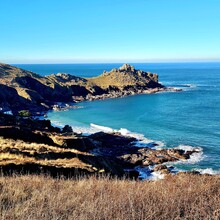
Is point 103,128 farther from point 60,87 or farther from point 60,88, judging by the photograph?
point 60,87

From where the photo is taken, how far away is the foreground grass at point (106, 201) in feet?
20.1

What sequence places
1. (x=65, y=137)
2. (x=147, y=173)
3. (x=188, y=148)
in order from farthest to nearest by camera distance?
1. (x=188, y=148)
2. (x=65, y=137)
3. (x=147, y=173)

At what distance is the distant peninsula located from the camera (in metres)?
106

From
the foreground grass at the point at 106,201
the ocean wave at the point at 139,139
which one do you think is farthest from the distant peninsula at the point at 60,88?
the foreground grass at the point at 106,201

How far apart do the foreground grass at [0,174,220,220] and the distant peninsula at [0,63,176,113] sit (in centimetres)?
8914

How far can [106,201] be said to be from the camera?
6863 mm

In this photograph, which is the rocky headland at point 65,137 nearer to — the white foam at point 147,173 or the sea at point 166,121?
the white foam at point 147,173

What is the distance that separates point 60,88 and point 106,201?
126 meters

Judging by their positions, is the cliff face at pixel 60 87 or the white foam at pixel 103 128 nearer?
the white foam at pixel 103 128

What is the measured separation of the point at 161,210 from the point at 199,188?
82.4 inches

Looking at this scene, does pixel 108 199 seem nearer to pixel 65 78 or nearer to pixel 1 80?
pixel 1 80

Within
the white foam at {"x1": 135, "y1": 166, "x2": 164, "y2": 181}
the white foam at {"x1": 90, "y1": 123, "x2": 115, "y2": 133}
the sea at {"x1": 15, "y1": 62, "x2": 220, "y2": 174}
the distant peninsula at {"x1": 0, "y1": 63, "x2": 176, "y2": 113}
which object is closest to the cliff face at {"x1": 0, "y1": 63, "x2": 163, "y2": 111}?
the distant peninsula at {"x1": 0, "y1": 63, "x2": 176, "y2": 113}

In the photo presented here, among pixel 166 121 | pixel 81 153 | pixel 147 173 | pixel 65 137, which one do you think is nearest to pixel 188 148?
pixel 147 173

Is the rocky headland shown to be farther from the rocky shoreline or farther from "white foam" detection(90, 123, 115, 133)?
"white foam" detection(90, 123, 115, 133)
